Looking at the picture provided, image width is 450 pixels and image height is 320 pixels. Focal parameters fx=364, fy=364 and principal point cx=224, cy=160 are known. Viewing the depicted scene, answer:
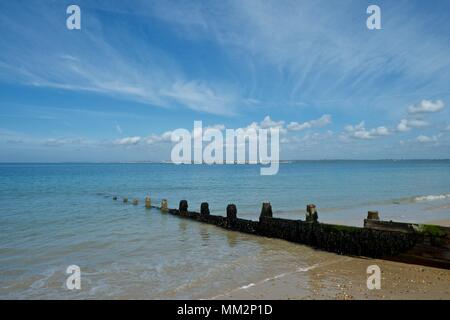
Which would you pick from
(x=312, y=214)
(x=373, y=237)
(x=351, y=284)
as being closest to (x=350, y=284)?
(x=351, y=284)

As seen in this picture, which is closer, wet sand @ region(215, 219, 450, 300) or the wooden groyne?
wet sand @ region(215, 219, 450, 300)

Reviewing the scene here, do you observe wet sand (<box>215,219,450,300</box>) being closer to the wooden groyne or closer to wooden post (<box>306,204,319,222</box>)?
the wooden groyne

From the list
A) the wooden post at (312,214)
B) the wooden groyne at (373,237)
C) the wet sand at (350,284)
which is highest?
the wooden post at (312,214)

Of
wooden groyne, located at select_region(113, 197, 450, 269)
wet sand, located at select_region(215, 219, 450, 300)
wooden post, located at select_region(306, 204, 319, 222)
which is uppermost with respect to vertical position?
wooden post, located at select_region(306, 204, 319, 222)

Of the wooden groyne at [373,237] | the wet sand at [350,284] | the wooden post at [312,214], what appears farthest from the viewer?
the wooden post at [312,214]

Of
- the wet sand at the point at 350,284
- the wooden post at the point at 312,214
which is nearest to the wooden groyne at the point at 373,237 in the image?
the wooden post at the point at 312,214

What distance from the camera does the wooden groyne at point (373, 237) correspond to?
9.62 meters

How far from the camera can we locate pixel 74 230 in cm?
1802

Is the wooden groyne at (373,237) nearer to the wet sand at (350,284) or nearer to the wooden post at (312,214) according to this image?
the wooden post at (312,214)

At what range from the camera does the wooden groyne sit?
9.62 meters

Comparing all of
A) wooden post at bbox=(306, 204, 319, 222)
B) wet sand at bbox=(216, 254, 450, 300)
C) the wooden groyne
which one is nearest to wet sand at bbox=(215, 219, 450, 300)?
wet sand at bbox=(216, 254, 450, 300)

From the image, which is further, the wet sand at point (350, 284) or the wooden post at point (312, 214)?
the wooden post at point (312, 214)
